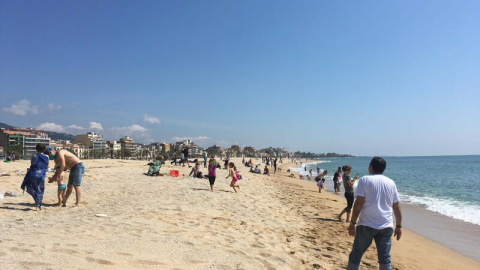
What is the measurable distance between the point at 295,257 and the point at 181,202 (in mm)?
4355

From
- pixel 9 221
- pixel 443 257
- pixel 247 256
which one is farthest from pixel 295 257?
pixel 9 221

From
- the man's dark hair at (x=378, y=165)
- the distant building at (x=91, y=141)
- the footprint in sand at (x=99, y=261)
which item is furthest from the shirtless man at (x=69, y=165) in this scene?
the distant building at (x=91, y=141)

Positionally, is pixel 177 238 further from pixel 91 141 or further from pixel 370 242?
pixel 91 141

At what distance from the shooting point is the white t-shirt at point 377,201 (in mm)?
3320

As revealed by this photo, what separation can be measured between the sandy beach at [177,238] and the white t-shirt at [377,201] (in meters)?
1.44

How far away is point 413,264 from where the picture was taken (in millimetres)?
5398

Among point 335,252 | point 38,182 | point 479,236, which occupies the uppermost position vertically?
point 38,182

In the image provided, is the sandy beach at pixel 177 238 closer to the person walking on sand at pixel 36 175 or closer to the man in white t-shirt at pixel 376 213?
the person walking on sand at pixel 36 175

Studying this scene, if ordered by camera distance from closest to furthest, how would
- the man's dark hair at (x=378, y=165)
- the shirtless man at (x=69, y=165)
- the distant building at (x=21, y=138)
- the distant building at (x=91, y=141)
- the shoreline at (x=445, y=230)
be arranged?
1. the man's dark hair at (x=378, y=165)
2. the shirtless man at (x=69, y=165)
3. the shoreline at (x=445, y=230)
4. the distant building at (x=21, y=138)
5. the distant building at (x=91, y=141)

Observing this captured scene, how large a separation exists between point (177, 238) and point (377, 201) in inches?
119

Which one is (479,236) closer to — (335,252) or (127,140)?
(335,252)

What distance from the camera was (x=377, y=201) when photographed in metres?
3.35

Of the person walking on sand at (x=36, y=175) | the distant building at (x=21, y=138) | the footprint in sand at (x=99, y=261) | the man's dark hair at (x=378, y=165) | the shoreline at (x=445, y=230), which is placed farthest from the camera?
the distant building at (x=21, y=138)

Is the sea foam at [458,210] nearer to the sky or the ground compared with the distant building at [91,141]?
nearer to the ground
